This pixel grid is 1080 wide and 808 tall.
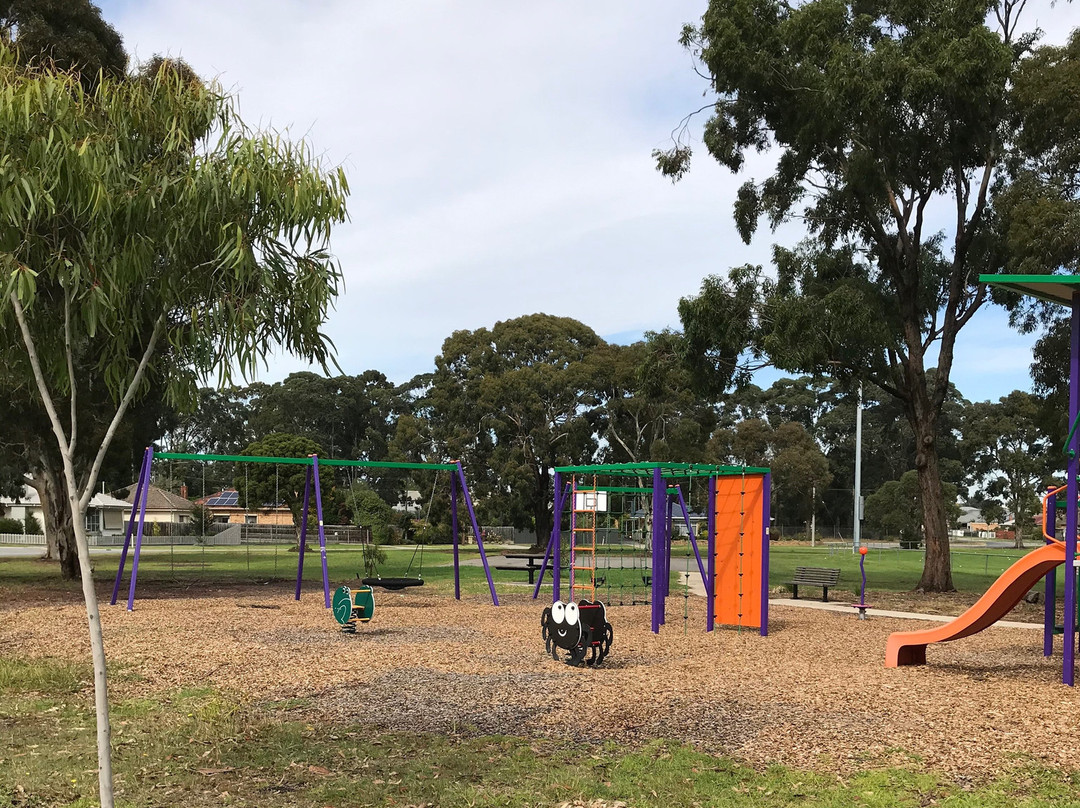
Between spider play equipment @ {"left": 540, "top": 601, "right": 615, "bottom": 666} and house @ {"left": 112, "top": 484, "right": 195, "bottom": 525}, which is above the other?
spider play equipment @ {"left": 540, "top": 601, "right": 615, "bottom": 666}

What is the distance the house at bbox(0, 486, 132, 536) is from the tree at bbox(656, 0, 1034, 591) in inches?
1883

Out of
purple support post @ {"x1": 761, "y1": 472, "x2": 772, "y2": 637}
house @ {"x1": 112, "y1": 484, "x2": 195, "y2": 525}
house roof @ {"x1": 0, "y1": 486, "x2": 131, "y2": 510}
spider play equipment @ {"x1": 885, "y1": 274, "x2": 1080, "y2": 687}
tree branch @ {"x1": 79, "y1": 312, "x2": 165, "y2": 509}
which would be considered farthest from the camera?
house roof @ {"x1": 0, "y1": 486, "x2": 131, "y2": 510}

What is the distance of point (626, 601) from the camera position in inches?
791

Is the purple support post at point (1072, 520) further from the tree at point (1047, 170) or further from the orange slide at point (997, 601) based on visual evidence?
the tree at point (1047, 170)

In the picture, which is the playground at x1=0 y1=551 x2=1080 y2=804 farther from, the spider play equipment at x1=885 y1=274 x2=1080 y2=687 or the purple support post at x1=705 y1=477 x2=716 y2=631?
the spider play equipment at x1=885 y1=274 x2=1080 y2=687

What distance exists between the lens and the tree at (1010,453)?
213 ft

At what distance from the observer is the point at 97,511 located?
64.5 m

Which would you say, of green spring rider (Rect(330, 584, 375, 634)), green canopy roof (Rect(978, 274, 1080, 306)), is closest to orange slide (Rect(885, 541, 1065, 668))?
green canopy roof (Rect(978, 274, 1080, 306))

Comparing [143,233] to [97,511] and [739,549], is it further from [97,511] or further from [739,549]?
[97,511]

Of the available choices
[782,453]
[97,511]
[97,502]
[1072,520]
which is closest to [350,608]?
[1072,520]

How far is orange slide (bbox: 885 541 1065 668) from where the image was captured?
10.7 meters

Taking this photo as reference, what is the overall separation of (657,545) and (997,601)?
473 cm

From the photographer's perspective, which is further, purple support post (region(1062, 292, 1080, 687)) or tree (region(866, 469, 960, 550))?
tree (region(866, 469, 960, 550))

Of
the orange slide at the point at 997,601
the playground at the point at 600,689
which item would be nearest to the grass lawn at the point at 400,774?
the playground at the point at 600,689
